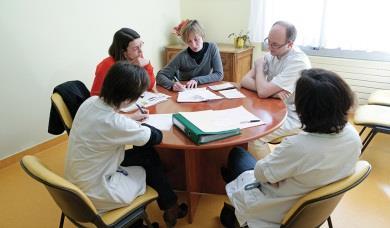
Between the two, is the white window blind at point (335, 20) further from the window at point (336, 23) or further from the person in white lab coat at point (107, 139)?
the person in white lab coat at point (107, 139)

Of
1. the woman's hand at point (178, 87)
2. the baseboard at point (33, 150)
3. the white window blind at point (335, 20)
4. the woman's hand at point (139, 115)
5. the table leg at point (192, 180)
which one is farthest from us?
the white window blind at point (335, 20)

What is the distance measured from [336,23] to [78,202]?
10.2 ft

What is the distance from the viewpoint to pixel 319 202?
1038 mm

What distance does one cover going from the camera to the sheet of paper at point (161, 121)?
62.2 inches

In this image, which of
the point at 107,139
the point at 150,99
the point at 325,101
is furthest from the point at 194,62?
the point at 325,101

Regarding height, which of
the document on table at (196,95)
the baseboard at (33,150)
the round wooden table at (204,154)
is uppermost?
the document on table at (196,95)

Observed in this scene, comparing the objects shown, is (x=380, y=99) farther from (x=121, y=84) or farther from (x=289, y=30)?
(x=121, y=84)

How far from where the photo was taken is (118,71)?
134 centimetres

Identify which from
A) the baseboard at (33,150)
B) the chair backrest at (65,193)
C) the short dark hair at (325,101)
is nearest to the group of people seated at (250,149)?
the short dark hair at (325,101)

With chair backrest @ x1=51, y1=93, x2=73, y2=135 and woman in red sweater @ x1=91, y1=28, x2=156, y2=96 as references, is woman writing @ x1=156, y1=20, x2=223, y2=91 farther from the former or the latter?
chair backrest @ x1=51, y1=93, x2=73, y2=135

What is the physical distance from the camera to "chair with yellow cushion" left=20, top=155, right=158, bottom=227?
1117mm

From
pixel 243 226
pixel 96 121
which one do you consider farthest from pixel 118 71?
pixel 243 226

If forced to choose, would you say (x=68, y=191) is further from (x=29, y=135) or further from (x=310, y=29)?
(x=310, y=29)

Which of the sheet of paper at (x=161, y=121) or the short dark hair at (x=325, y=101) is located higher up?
the short dark hair at (x=325, y=101)
